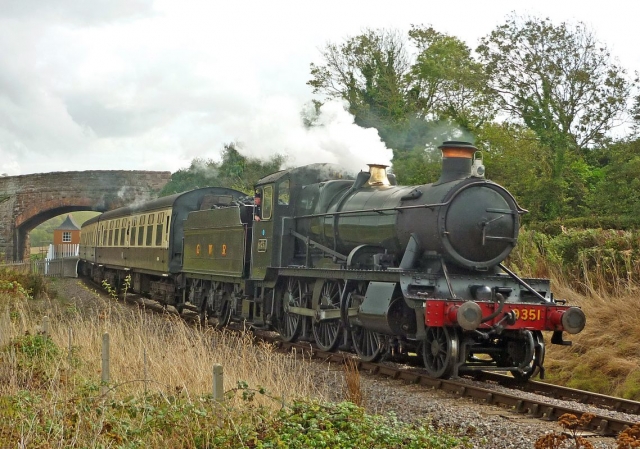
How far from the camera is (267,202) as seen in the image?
14070 millimetres

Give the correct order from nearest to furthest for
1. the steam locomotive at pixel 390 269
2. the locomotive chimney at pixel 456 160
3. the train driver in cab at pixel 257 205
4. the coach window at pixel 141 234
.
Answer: the steam locomotive at pixel 390 269
the locomotive chimney at pixel 456 160
the train driver in cab at pixel 257 205
the coach window at pixel 141 234

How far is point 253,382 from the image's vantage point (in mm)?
7895

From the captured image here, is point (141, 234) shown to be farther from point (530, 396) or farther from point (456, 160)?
point (530, 396)

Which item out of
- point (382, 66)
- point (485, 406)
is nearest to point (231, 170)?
point (382, 66)

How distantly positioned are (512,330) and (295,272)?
13.2 ft

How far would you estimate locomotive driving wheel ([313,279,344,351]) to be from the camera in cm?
1189

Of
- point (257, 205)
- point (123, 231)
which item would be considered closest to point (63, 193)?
point (123, 231)

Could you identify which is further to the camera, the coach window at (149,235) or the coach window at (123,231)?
the coach window at (123,231)

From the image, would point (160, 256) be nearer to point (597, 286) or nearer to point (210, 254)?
point (210, 254)

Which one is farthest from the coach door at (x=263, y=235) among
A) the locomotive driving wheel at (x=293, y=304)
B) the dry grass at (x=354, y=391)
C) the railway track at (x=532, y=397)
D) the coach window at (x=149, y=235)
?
the coach window at (x=149, y=235)

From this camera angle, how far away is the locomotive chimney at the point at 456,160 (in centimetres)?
1055

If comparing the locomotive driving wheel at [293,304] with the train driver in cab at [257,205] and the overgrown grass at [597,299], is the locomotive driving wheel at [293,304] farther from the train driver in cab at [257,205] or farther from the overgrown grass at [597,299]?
the overgrown grass at [597,299]

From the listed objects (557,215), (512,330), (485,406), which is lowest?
(485,406)

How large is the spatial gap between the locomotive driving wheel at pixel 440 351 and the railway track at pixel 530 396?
0.17 m
